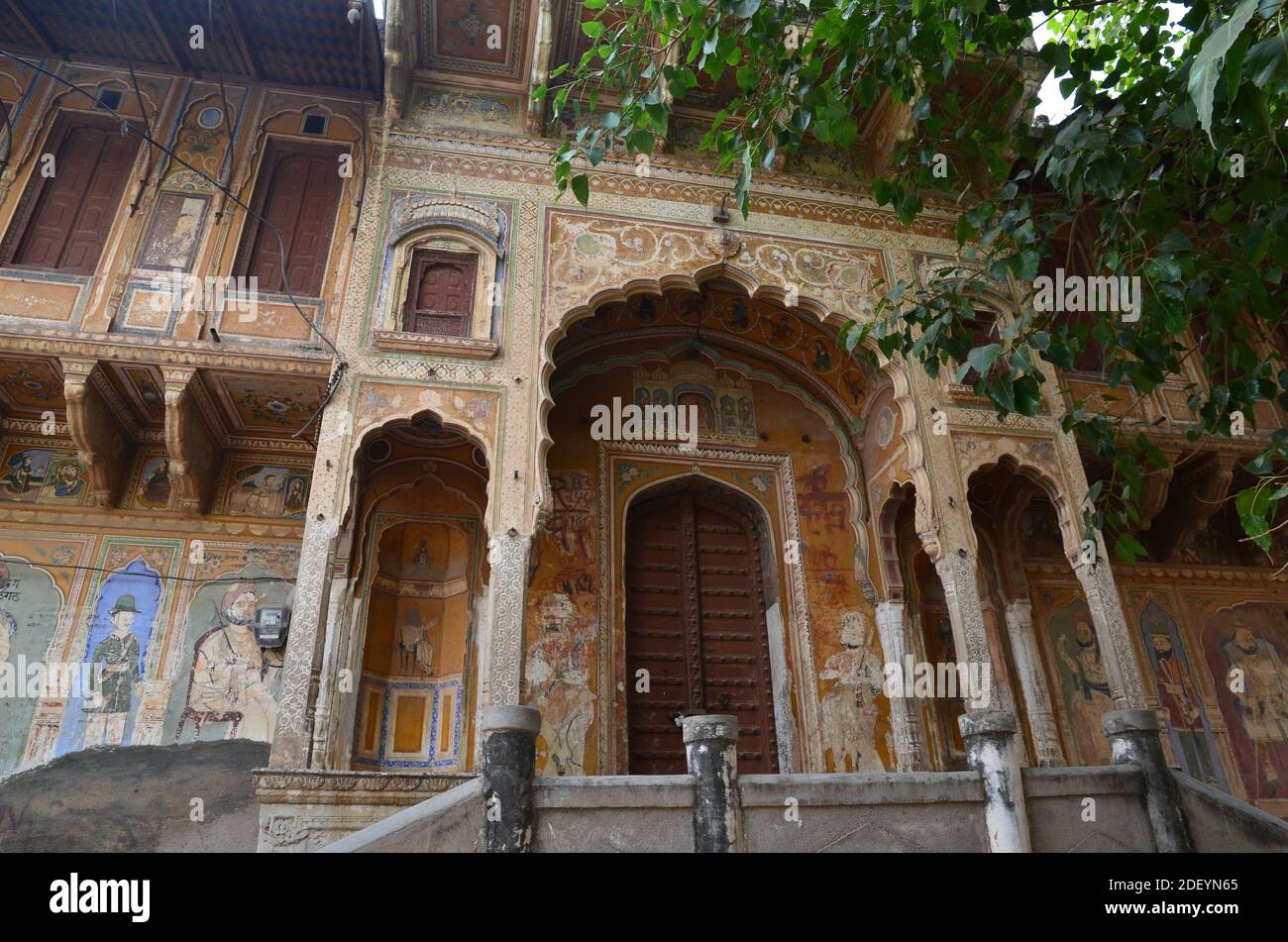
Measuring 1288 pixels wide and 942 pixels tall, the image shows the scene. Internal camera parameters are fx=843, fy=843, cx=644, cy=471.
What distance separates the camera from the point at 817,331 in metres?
9.48

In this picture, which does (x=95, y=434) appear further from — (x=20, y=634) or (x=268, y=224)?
(x=268, y=224)

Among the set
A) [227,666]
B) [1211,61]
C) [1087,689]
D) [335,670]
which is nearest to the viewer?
[1211,61]

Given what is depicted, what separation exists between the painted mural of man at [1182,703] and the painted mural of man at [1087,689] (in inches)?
31.9

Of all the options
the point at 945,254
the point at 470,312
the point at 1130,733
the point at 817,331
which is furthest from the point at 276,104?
the point at 1130,733

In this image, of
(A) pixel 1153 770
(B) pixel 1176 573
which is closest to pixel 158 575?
(A) pixel 1153 770

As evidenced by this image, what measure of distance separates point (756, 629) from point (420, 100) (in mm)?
6720

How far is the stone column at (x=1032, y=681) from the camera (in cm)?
886

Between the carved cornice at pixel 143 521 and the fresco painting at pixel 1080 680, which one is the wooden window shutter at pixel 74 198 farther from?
the fresco painting at pixel 1080 680

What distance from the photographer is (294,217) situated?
8625mm

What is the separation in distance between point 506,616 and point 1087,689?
6.76 metres

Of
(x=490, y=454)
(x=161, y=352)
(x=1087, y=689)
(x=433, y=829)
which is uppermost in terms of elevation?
(x=161, y=352)

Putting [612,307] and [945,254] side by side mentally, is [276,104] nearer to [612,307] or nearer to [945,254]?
[612,307]

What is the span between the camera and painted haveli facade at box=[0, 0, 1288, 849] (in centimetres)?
741

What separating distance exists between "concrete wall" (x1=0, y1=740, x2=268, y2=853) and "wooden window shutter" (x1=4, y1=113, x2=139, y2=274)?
173 inches
